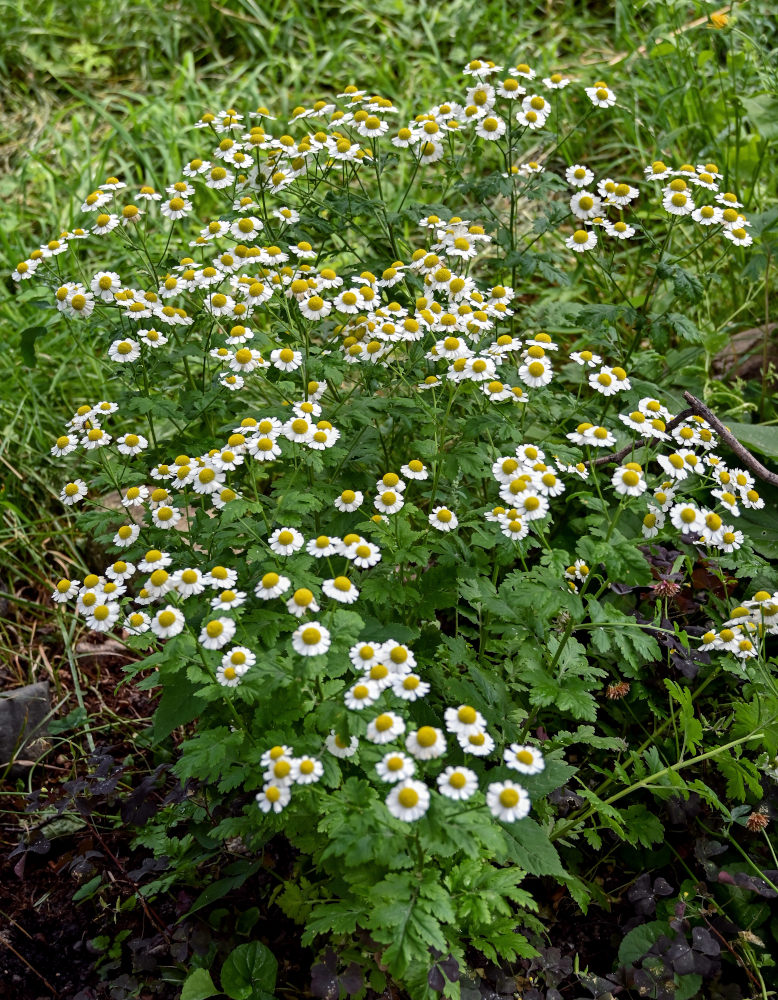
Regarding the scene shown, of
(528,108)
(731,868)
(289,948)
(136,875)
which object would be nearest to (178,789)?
(136,875)

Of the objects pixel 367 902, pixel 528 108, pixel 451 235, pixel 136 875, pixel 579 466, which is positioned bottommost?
pixel 136 875

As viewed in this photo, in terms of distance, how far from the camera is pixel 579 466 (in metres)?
2.00

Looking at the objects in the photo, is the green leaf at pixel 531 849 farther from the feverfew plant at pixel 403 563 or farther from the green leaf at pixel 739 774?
the green leaf at pixel 739 774

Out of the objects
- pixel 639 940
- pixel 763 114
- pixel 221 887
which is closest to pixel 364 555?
pixel 221 887

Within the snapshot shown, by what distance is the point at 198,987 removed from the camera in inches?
70.9

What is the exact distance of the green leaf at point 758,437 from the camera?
2.55 metres

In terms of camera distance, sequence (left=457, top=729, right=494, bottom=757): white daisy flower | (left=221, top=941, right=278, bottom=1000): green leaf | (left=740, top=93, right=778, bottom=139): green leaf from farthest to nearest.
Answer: (left=740, top=93, right=778, bottom=139): green leaf < (left=221, top=941, right=278, bottom=1000): green leaf < (left=457, top=729, right=494, bottom=757): white daisy flower

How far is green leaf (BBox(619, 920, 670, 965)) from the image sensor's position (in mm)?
1873

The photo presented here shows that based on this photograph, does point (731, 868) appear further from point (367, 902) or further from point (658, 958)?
point (367, 902)

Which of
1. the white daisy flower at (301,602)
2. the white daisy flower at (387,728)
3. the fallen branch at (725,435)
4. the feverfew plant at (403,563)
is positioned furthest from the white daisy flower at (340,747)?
the fallen branch at (725,435)

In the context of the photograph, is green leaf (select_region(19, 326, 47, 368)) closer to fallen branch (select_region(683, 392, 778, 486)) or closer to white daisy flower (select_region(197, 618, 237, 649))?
white daisy flower (select_region(197, 618, 237, 649))

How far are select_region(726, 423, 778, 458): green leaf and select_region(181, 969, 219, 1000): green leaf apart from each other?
1.95 m

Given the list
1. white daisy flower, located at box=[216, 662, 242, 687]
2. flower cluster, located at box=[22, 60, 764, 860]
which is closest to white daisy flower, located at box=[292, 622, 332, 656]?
flower cluster, located at box=[22, 60, 764, 860]

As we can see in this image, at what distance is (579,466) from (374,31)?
385 centimetres
